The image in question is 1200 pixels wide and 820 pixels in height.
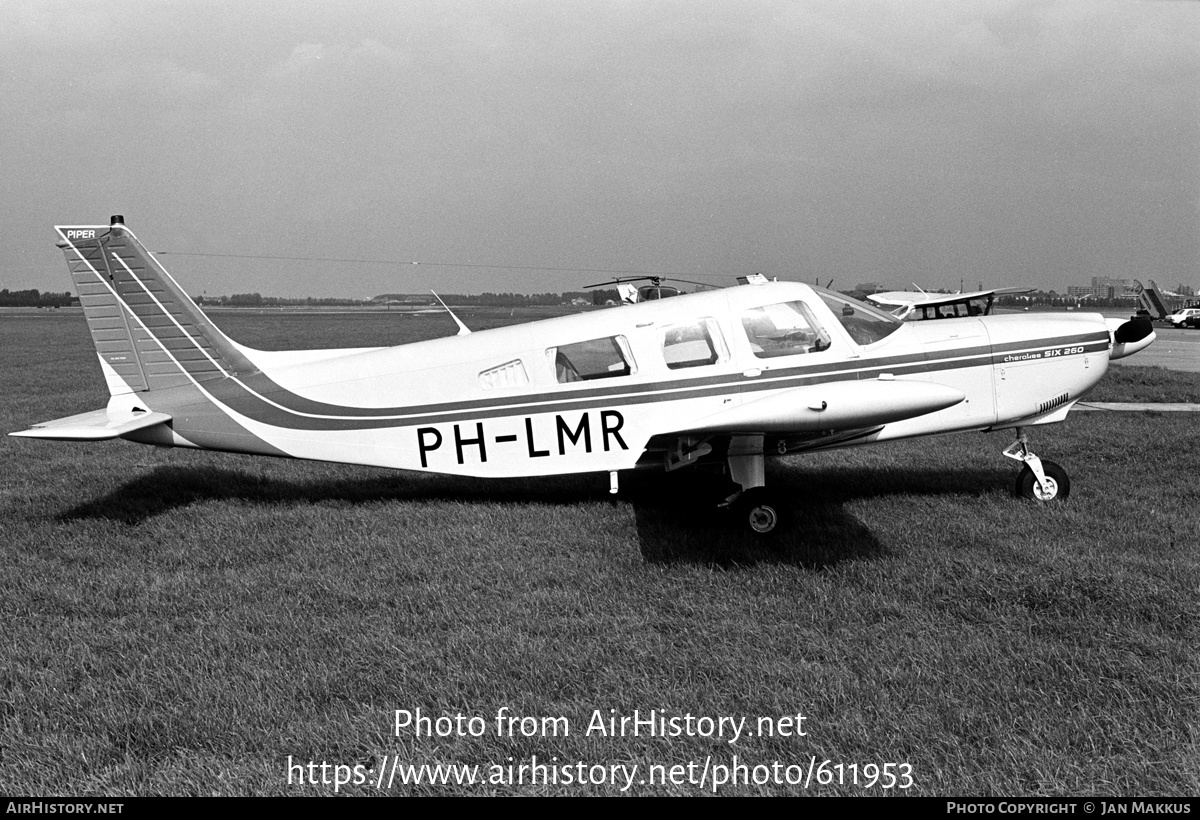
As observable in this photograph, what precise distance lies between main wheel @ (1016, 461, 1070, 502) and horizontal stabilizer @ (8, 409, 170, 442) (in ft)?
Result: 26.4

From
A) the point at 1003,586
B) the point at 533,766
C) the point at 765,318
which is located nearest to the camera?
the point at 533,766

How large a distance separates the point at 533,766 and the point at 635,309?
4.39 meters

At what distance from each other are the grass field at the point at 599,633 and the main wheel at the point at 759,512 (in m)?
0.20

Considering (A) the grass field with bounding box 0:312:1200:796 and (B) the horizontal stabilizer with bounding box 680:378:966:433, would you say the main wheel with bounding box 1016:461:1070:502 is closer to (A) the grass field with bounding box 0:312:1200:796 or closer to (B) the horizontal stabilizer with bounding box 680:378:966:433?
(A) the grass field with bounding box 0:312:1200:796

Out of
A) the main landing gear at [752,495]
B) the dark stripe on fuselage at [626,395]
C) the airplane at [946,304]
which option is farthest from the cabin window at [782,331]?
the airplane at [946,304]

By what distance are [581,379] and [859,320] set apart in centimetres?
256

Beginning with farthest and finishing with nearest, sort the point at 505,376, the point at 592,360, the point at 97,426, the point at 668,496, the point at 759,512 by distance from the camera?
the point at 668,496 < the point at 505,376 < the point at 592,360 < the point at 97,426 < the point at 759,512

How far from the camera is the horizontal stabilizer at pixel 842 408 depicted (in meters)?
5.50

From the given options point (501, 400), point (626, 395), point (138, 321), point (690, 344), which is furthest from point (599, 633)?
point (138, 321)

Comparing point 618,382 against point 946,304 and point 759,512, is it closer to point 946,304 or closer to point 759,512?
point 759,512

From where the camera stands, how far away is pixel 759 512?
629 centimetres

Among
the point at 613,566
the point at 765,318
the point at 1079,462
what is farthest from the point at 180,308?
the point at 1079,462
